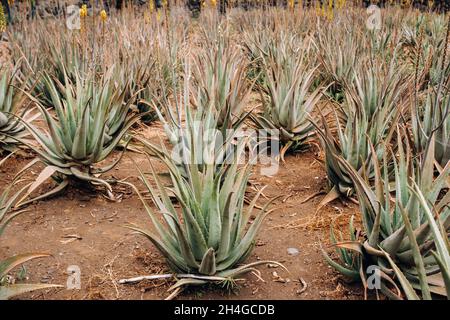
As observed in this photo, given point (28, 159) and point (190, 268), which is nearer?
point (190, 268)

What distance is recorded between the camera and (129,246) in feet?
9.22

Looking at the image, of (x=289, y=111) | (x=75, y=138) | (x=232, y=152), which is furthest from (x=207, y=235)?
(x=289, y=111)

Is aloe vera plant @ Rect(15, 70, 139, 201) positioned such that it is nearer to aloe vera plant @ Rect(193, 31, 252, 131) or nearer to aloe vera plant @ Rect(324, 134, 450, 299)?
aloe vera plant @ Rect(193, 31, 252, 131)

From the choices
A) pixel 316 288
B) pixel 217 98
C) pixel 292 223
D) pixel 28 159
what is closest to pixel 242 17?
pixel 217 98

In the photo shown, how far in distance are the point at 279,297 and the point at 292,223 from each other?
851mm

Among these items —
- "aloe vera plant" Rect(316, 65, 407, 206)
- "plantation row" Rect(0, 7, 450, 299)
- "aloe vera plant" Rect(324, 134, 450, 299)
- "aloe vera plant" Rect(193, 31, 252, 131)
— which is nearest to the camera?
"aloe vera plant" Rect(324, 134, 450, 299)

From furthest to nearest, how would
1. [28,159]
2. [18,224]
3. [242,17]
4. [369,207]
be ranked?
[242,17]
[28,159]
[18,224]
[369,207]

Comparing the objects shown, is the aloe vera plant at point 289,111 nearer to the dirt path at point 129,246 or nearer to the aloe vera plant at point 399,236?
the dirt path at point 129,246

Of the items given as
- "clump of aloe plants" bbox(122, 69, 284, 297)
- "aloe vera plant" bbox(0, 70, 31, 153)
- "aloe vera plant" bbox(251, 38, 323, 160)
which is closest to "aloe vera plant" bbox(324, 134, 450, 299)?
"clump of aloe plants" bbox(122, 69, 284, 297)

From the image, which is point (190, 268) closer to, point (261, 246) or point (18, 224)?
point (261, 246)

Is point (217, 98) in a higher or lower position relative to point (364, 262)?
higher

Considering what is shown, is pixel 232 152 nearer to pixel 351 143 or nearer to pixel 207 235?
pixel 351 143

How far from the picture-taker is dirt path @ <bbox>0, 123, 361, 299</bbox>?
2371mm
